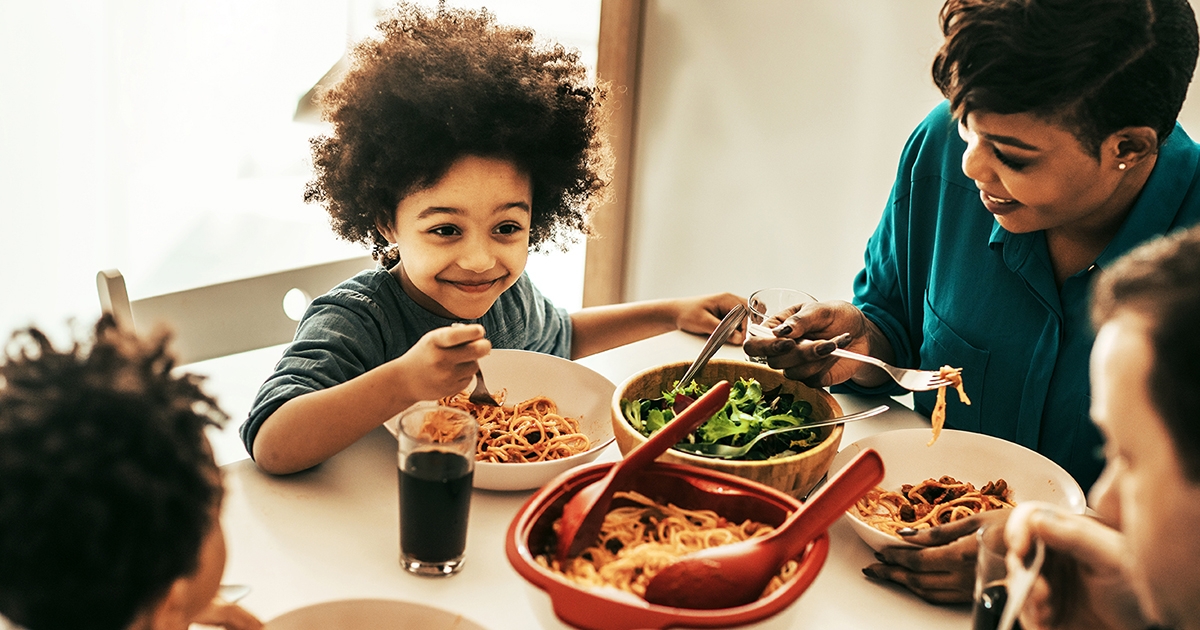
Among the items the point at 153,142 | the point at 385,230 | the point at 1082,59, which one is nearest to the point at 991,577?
the point at 1082,59

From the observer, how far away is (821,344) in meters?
1.44

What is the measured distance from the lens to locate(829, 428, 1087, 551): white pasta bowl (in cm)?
138

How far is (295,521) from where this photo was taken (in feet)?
Result: 4.06

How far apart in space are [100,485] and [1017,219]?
1.33m

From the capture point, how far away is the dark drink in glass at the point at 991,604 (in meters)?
0.96

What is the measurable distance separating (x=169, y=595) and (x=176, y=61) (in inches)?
73.3

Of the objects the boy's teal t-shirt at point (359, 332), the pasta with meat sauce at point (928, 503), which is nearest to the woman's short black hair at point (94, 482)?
the boy's teal t-shirt at point (359, 332)

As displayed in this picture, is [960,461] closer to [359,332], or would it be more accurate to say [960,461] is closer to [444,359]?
[444,359]

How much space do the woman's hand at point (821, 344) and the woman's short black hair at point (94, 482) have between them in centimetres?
90

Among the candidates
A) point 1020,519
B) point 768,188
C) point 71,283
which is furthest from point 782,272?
point 1020,519

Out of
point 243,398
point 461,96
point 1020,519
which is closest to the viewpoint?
point 1020,519

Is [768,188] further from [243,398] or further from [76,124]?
[76,124]

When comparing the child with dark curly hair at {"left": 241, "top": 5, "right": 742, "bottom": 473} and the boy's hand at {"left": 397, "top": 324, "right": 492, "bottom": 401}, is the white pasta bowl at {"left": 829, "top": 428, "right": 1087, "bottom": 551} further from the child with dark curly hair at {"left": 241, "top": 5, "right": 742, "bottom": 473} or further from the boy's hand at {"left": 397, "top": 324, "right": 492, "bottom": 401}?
the child with dark curly hair at {"left": 241, "top": 5, "right": 742, "bottom": 473}

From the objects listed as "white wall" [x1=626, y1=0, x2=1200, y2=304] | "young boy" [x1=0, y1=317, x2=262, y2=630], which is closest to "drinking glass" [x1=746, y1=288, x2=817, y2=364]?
"young boy" [x1=0, y1=317, x2=262, y2=630]
